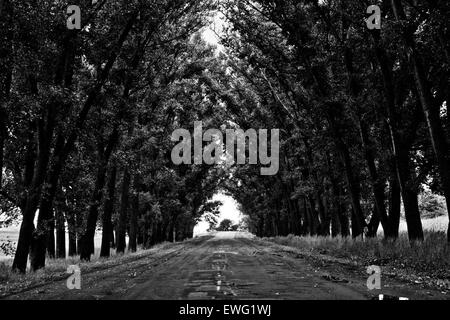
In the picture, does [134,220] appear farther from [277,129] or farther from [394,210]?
[394,210]

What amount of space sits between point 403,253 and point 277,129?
25.1 m

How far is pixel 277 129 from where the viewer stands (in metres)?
39.8

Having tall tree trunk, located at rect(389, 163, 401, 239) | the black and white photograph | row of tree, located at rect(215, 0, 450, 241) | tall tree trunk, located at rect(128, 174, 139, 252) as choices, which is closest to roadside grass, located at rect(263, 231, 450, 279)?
the black and white photograph

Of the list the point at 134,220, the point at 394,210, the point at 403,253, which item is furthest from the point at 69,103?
the point at 134,220

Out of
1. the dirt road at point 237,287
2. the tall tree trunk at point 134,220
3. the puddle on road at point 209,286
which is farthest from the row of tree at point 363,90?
the tall tree trunk at point 134,220

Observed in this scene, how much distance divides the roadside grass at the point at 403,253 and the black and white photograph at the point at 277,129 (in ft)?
0.32

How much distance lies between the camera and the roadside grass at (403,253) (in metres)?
12.8

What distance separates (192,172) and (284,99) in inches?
879

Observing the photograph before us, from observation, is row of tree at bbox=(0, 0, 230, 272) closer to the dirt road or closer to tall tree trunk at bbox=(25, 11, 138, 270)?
tall tree trunk at bbox=(25, 11, 138, 270)

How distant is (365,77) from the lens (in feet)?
71.7
